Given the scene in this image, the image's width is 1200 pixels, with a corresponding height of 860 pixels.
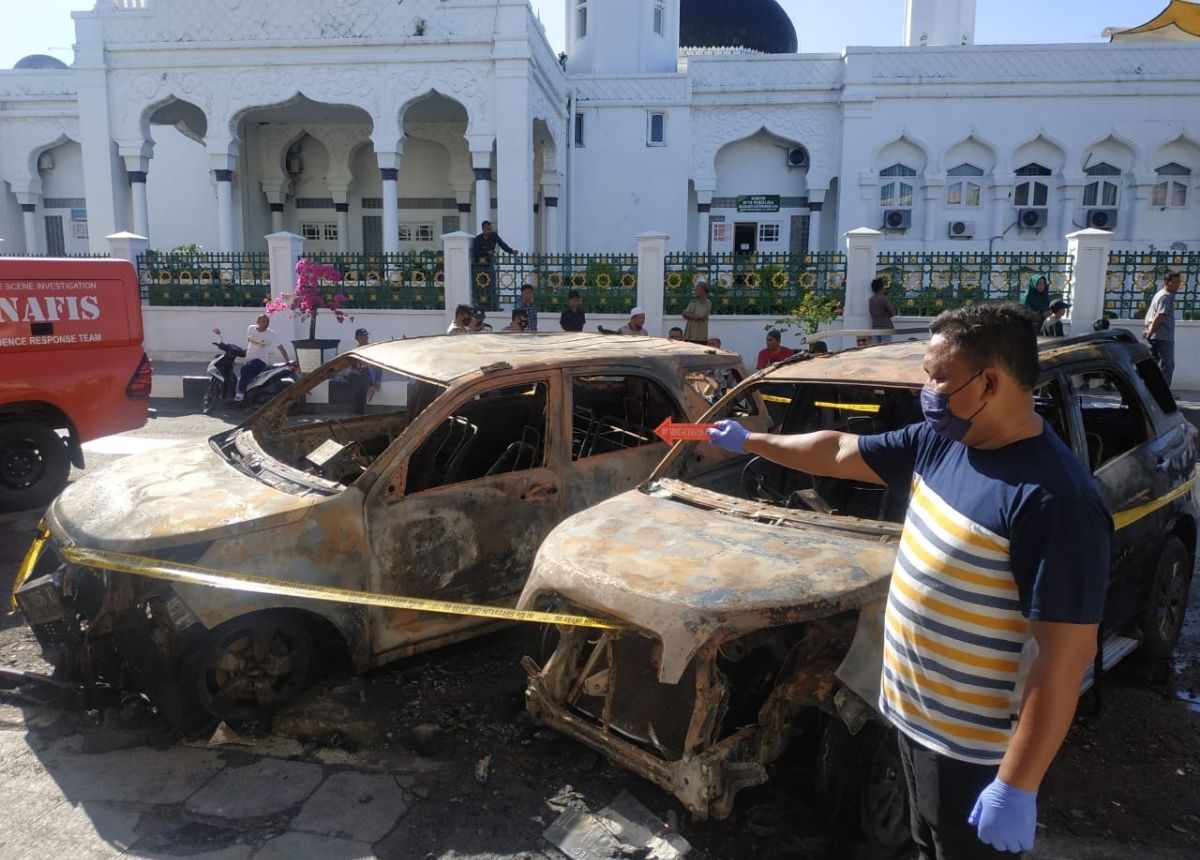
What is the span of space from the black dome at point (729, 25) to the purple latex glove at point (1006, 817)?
28.9 meters

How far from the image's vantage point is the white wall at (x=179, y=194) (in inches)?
941

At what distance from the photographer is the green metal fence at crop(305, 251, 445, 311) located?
15.4 metres

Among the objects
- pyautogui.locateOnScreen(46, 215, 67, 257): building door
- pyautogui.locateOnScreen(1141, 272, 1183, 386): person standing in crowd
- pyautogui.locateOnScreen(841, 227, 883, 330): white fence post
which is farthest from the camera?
pyautogui.locateOnScreen(46, 215, 67, 257): building door

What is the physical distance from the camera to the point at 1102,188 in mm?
21516

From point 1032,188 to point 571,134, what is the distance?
11.6 m

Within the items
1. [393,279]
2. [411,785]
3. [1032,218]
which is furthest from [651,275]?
[1032,218]

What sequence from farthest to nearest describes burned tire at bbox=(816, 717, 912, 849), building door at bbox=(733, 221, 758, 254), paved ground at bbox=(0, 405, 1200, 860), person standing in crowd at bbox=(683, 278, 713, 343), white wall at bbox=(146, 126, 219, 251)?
1. white wall at bbox=(146, 126, 219, 251)
2. building door at bbox=(733, 221, 758, 254)
3. person standing in crowd at bbox=(683, 278, 713, 343)
4. paved ground at bbox=(0, 405, 1200, 860)
5. burned tire at bbox=(816, 717, 912, 849)

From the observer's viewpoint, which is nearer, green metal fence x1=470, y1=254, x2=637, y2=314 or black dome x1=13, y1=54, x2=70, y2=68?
green metal fence x1=470, y1=254, x2=637, y2=314

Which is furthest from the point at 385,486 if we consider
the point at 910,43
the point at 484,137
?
the point at 910,43

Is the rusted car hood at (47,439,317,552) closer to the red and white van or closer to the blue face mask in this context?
the blue face mask

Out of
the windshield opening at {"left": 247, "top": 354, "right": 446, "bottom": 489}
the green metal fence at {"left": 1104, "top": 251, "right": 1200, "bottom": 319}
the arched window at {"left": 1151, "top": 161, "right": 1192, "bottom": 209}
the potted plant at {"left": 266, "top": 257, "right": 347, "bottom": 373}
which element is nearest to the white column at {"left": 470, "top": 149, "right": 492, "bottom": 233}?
the potted plant at {"left": 266, "top": 257, "right": 347, "bottom": 373}

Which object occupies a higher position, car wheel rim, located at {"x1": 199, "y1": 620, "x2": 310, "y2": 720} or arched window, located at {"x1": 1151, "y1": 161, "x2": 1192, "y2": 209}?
arched window, located at {"x1": 1151, "y1": 161, "x2": 1192, "y2": 209}

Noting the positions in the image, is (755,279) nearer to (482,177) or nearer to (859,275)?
(859,275)

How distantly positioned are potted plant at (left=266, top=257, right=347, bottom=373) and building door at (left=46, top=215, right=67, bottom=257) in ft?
46.6
